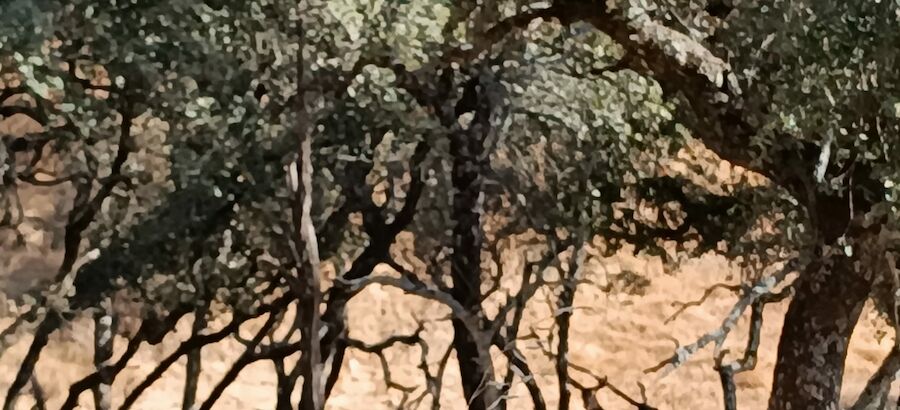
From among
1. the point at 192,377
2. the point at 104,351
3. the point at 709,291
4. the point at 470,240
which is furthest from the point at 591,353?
the point at 104,351

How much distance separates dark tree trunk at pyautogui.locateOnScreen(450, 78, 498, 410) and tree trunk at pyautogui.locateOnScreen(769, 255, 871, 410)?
2.14ft

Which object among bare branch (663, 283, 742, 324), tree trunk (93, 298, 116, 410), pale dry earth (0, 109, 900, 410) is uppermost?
bare branch (663, 283, 742, 324)

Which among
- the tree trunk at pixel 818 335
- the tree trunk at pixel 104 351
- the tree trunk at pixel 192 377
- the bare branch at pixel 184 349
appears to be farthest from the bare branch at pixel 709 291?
the tree trunk at pixel 104 351

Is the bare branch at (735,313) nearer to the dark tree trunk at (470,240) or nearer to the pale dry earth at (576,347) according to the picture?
the pale dry earth at (576,347)

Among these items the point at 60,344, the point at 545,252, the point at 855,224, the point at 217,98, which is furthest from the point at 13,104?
the point at 855,224

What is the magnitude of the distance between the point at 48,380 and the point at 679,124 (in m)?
1.45

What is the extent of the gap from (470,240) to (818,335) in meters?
0.79

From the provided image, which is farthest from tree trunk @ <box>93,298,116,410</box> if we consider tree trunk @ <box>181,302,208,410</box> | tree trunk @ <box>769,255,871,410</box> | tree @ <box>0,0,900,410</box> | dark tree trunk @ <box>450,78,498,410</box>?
tree trunk @ <box>769,255,871,410</box>

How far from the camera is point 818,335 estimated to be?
2.04 meters

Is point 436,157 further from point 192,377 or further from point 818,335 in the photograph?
point 818,335

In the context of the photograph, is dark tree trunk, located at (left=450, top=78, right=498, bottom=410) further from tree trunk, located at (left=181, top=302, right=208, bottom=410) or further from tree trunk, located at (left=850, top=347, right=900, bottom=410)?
tree trunk, located at (left=850, top=347, right=900, bottom=410)

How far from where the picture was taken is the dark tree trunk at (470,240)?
1938mm

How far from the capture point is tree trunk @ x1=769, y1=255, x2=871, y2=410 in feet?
6.43

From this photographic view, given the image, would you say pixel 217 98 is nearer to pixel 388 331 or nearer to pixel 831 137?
pixel 388 331
